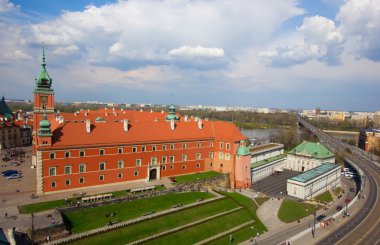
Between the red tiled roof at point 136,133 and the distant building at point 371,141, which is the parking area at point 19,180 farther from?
the distant building at point 371,141

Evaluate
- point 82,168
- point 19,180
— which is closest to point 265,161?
point 82,168

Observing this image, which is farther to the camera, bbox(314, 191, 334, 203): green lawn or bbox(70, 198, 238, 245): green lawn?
bbox(314, 191, 334, 203): green lawn

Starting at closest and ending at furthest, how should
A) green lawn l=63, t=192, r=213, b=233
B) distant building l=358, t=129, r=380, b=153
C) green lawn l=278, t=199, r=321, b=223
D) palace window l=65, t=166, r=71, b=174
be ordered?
green lawn l=63, t=192, r=213, b=233, palace window l=65, t=166, r=71, b=174, green lawn l=278, t=199, r=321, b=223, distant building l=358, t=129, r=380, b=153

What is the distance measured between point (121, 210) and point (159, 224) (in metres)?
6.36

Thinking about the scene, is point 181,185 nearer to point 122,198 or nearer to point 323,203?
point 122,198

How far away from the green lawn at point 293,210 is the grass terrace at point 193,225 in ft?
18.6

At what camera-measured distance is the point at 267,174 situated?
84062 mm

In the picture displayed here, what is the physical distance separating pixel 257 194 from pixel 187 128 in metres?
21.6

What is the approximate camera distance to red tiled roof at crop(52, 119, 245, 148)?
53.0 m

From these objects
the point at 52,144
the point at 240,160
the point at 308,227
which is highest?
the point at 52,144

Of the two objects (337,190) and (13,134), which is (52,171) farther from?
(337,190)

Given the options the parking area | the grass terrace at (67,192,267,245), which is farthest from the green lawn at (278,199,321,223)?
the parking area

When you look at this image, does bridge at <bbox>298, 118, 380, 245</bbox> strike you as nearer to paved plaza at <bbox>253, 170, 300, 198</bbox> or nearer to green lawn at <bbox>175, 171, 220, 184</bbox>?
paved plaza at <bbox>253, 170, 300, 198</bbox>

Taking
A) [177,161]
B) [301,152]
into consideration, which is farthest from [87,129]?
[301,152]
